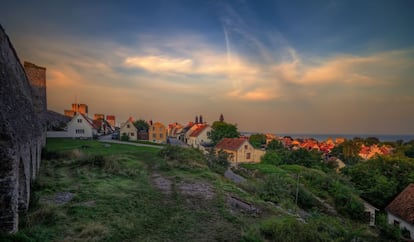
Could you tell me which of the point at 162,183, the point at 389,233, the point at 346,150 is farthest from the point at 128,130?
the point at 346,150

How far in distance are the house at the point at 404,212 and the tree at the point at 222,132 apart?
106 ft

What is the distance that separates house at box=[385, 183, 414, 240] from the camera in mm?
16064

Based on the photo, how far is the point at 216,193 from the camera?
41.8 ft

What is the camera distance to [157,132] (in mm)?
52812

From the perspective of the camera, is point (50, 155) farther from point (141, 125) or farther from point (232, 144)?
point (141, 125)

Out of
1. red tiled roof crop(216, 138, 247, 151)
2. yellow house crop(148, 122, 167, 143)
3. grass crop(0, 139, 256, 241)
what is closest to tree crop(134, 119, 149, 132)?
yellow house crop(148, 122, 167, 143)

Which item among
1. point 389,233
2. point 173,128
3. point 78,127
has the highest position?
point 78,127

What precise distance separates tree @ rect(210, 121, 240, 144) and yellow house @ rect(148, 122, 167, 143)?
41.3ft

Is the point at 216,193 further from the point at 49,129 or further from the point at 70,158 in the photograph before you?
the point at 49,129

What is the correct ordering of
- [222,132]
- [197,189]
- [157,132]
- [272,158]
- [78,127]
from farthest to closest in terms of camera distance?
Answer: [157,132] < [222,132] < [78,127] < [272,158] < [197,189]

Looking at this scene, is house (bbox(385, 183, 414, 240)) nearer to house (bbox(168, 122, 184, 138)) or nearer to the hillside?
the hillside

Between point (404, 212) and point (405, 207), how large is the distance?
0.64 m

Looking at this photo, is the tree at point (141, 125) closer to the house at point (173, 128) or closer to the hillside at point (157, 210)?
the house at point (173, 128)

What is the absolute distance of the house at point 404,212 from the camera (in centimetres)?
1606
